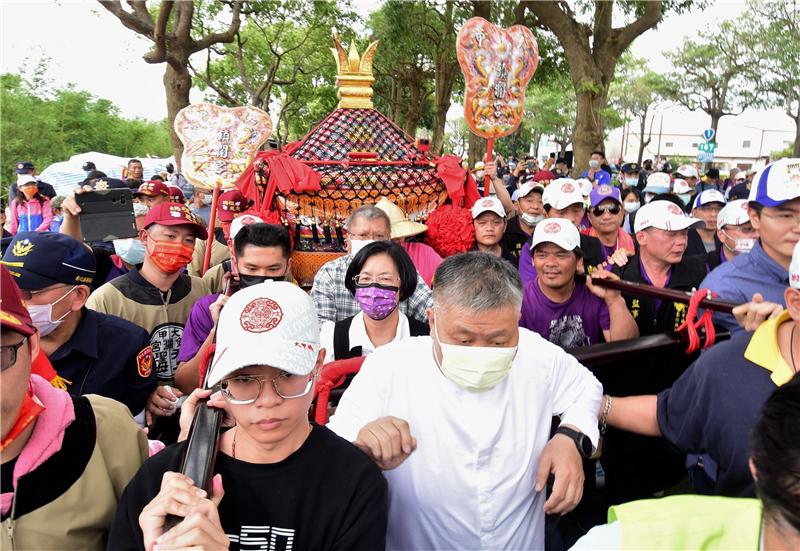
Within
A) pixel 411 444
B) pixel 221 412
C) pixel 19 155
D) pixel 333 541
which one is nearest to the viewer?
pixel 333 541

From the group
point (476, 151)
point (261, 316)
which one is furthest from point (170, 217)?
point (476, 151)

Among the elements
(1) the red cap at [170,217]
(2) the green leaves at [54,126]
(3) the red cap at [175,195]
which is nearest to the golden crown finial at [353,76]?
(3) the red cap at [175,195]

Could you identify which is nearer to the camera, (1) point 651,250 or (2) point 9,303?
(2) point 9,303

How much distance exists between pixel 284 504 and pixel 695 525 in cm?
89

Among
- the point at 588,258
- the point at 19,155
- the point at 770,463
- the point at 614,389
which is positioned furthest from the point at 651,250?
the point at 19,155

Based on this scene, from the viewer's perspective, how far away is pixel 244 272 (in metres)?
2.81

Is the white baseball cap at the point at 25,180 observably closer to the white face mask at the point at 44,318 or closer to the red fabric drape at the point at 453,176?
the red fabric drape at the point at 453,176

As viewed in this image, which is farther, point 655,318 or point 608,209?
point 608,209

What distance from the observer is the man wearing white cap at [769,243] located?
242 cm

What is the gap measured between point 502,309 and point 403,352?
37 centimetres

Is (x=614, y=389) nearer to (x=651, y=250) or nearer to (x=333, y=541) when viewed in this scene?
(x=651, y=250)

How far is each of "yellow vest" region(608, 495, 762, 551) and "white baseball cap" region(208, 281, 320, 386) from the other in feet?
2.62

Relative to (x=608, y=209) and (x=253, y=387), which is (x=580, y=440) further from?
(x=608, y=209)

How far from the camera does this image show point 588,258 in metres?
4.00
